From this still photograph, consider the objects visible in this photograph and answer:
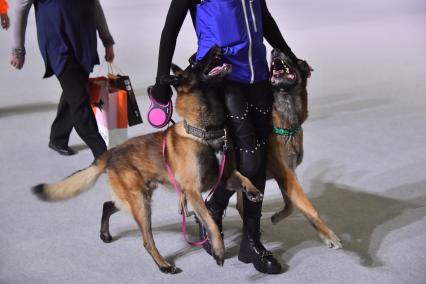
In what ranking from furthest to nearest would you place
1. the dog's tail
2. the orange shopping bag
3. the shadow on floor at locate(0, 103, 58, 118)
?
the shadow on floor at locate(0, 103, 58, 118) < the orange shopping bag < the dog's tail

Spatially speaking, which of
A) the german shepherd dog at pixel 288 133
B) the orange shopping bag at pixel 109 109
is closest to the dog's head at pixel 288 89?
the german shepherd dog at pixel 288 133

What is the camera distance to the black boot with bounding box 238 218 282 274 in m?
2.91

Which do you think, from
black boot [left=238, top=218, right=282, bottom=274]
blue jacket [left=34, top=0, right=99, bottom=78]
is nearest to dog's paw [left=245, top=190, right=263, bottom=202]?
black boot [left=238, top=218, right=282, bottom=274]

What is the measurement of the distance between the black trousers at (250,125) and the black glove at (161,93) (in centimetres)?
26

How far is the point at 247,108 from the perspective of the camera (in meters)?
2.76

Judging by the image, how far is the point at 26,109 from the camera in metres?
5.87

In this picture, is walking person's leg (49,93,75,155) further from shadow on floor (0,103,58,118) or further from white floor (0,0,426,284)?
shadow on floor (0,103,58,118)

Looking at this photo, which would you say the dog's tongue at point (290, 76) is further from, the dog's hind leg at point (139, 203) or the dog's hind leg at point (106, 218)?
the dog's hind leg at point (106, 218)

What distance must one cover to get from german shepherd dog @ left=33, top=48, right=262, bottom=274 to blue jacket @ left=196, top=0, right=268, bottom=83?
0.26 feet

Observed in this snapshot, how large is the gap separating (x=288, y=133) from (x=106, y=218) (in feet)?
3.61

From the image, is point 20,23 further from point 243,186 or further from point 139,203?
point 243,186

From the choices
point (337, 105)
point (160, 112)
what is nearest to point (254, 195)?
point (160, 112)

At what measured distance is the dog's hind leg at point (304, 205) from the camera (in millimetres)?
2834

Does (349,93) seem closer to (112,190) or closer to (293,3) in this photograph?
(112,190)
